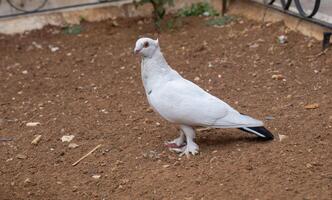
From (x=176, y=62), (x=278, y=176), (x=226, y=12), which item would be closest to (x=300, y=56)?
(x=176, y=62)

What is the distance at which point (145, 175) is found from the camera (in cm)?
A: 342

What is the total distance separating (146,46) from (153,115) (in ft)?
3.18

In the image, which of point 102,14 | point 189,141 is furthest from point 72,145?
point 102,14

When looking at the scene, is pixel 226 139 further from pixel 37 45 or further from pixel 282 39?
pixel 37 45

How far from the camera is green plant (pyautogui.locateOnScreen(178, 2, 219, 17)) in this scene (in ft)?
22.9

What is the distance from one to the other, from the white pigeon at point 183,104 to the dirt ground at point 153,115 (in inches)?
6.0

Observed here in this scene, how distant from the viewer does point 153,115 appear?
4398mm

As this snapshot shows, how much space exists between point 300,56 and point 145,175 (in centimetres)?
238

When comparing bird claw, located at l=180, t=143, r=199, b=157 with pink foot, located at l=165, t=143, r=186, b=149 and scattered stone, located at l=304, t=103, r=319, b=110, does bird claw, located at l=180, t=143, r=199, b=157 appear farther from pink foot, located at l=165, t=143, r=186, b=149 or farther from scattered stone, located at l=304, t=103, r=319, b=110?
scattered stone, located at l=304, t=103, r=319, b=110

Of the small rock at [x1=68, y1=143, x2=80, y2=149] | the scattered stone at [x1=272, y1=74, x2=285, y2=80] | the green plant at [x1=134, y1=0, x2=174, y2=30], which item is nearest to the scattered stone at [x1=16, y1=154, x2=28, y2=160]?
the small rock at [x1=68, y1=143, x2=80, y2=149]

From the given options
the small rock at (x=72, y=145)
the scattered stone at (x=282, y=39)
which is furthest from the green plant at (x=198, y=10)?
the small rock at (x=72, y=145)

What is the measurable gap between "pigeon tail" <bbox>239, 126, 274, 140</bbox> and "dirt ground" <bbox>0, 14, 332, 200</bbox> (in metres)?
0.05

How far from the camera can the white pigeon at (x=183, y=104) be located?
3461 mm

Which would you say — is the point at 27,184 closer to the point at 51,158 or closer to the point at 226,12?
the point at 51,158
